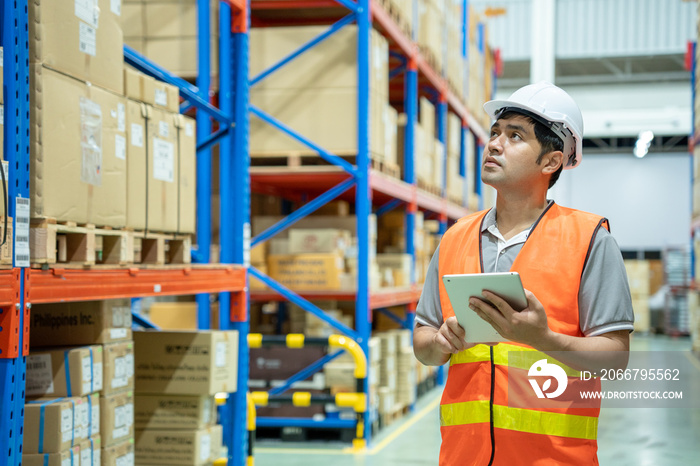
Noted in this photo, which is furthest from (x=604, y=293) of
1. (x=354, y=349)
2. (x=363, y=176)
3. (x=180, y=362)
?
(x=363, y=176)

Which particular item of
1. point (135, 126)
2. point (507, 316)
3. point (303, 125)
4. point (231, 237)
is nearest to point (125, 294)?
point (135, 126)

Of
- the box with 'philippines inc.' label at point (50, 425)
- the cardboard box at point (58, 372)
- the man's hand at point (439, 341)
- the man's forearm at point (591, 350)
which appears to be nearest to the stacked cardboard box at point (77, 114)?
the cardboard box at point (58, 372)

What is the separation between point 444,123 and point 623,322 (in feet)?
29.6

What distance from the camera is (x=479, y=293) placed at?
7.11ft

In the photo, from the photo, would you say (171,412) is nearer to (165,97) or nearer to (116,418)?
(116,418)

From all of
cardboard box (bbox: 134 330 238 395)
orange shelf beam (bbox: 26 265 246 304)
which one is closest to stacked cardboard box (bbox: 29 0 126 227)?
orange shelf beam (bbox: 26 265 246 304)

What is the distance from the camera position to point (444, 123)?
11078 millimetres

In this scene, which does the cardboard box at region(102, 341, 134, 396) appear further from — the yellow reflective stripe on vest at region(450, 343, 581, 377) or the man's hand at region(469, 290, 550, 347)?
the man's hand at region(469, 290, 550, 347)

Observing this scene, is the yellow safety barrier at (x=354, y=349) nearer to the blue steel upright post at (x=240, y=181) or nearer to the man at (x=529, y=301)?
the blue steel upright post at (x=240, y=181)

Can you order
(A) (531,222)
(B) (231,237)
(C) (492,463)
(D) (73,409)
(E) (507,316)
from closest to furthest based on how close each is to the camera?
(E) (507,316)
(C) (492,463)
(A) (531,222)
(D) (73,409)
(B) (231,237)

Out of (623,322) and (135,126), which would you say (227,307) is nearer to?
(135,126)

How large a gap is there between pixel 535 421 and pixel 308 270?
5250mm

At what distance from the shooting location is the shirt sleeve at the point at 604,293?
7.38 feet

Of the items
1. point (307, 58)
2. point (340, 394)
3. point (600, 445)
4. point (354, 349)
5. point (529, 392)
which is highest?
point (307, 58)
